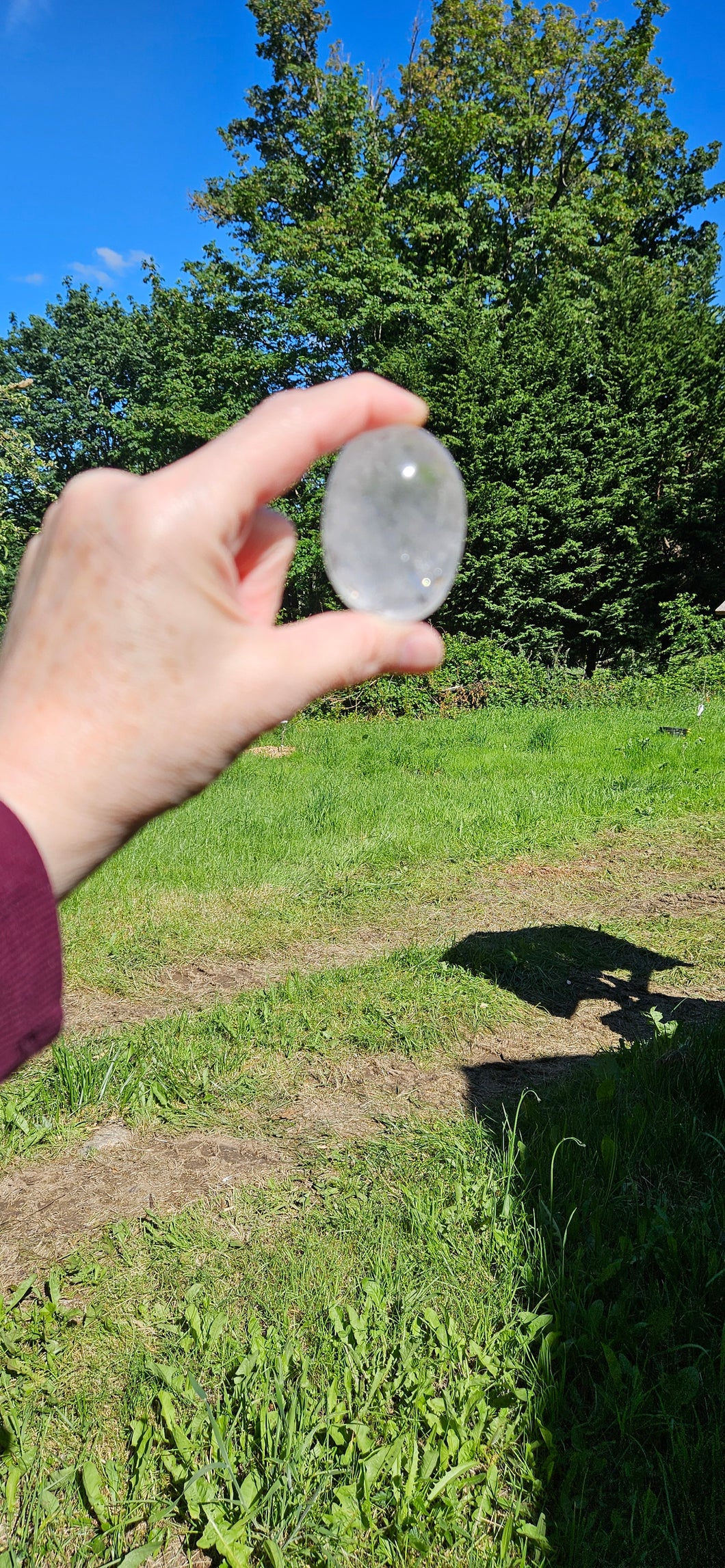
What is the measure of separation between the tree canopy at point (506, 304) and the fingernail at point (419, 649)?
14635 millimetres

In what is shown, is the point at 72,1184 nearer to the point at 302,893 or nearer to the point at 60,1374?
the point at 60,1374

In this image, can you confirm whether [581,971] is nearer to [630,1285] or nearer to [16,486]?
[630,1285]

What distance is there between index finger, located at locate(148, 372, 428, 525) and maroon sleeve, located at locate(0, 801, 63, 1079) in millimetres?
328

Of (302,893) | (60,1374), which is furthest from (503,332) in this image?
(60,1374)

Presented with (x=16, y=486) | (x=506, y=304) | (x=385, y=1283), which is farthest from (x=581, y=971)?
(x=16, y=486)

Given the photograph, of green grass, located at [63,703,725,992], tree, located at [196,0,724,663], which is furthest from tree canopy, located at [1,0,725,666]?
green grass, located at [63,703,725,992]

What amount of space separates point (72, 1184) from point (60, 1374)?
0.84 meters

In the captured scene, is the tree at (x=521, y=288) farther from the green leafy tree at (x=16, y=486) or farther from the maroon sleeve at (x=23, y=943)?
the maroon sleeve at (x=23, y=943)

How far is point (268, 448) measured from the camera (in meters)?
0.81

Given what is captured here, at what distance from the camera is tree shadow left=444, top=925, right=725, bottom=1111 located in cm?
393

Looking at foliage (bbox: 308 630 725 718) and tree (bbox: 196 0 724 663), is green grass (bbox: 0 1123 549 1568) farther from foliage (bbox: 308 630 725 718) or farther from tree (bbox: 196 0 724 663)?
tree (bbox: 196 0 724 663)

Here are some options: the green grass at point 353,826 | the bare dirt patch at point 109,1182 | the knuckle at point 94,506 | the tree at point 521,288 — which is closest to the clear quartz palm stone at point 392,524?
the knuckle at point 94,506

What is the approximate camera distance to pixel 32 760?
791mm

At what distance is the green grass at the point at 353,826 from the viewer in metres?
5.42
